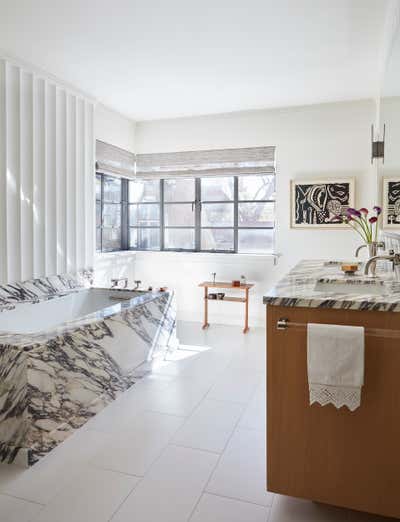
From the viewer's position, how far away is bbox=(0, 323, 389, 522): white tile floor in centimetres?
172

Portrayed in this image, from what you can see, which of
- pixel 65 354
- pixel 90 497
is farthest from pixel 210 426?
pixel 65 354

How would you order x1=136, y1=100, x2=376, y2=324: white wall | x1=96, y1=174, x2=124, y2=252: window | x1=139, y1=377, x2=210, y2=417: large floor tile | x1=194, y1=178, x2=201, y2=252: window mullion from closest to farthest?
x1=139, y1=377, x2=210, y2=417: large floor tile → x1=136, y1=100, x2=376, y2=324: white wall → x1=96, y1=174, x2=124, y2=252: window → x1=194, y1=178, x2=201, y2=252: window mullion

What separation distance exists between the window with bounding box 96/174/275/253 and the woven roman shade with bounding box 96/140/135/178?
161mm

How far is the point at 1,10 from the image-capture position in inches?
101

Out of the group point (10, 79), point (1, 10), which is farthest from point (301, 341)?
point (10, 79)

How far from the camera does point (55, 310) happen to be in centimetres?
366

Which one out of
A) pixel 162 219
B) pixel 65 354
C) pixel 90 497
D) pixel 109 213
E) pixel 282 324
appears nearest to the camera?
pixel 282 324

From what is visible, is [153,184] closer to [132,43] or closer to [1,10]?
[132,43]

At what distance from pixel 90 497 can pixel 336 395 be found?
115cm

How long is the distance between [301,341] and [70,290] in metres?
2.83

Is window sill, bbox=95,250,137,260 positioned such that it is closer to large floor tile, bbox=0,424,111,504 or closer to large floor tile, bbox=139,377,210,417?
large floor tile, bbox=139,377,210,417

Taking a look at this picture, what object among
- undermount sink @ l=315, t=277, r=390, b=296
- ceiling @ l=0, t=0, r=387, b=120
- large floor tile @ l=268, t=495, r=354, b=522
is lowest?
large floor tile @ l=268, t=495, r=354, b=522

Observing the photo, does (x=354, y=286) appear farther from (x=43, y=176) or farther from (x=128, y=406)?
(x=43, y=176)

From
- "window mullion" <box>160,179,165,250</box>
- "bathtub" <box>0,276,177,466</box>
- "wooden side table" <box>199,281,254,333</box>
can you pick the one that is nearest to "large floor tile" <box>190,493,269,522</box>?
"bathtub" <box>0,276,177,466</box>
